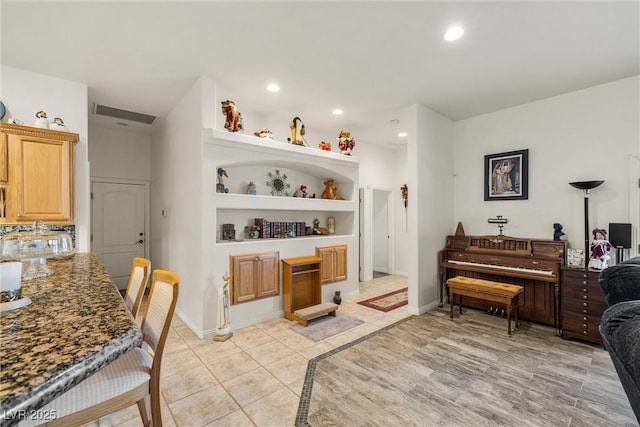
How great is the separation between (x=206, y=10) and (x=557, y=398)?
13.2 feet

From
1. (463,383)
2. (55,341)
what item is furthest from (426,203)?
(55,341)

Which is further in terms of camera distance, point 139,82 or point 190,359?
point 139,82

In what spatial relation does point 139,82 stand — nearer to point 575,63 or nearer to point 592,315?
point 575,63

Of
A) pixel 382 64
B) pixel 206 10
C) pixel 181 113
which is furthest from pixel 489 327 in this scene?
pixel 181 113

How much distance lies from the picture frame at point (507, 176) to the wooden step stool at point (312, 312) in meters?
2.92

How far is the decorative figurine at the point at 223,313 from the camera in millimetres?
3295

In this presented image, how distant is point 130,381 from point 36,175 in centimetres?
293

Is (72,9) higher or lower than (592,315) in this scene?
higher

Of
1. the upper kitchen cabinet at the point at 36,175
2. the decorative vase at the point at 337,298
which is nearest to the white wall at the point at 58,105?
the upper kitchen cabinet at the point at 36,175

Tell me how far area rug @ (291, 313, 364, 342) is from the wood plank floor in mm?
360

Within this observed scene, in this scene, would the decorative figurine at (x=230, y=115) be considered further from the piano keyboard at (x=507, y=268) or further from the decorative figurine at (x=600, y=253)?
the decorative figurine at (x=600, y=253)

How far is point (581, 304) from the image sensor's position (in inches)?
125

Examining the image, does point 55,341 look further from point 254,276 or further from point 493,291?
point 493,291

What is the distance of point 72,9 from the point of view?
89.4 inches
